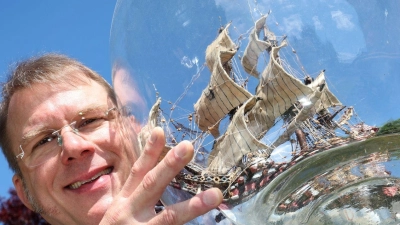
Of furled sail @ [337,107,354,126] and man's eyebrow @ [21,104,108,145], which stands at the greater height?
man's eyebrow @ [21,104,108,145]

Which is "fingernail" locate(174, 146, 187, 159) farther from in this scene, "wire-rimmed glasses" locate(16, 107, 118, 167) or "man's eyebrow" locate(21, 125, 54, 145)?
"man's eyebrow" locate(21, 125, 54, 145)

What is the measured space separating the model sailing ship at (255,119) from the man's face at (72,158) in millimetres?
429

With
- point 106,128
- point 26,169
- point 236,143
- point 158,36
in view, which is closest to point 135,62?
point 158,36

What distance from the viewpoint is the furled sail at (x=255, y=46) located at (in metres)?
0.41

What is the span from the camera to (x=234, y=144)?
44cm

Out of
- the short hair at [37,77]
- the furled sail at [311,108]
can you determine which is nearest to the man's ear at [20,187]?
the short hair at [37,77]

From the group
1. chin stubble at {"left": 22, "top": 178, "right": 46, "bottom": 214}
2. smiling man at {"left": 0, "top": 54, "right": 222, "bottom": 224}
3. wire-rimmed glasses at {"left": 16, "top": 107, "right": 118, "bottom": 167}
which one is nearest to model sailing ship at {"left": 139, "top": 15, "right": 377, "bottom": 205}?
smiling man at {"left": 0, "top": 54, "right": 222, "bottom": 224}

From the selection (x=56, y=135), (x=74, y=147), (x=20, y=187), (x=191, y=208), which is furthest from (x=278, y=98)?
(x=20, y=187)

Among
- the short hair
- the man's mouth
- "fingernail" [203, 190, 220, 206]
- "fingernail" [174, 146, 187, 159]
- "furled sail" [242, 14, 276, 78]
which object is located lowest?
"fingernail" [203, 190, 220, 206]

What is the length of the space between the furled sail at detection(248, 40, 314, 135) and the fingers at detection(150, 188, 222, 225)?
0.07 m

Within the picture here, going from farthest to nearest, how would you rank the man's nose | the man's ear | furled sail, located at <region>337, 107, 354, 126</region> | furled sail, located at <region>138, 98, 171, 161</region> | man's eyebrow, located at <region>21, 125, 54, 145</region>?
1. the man's ear
2. man's eyebrow, located at <region>21, 125, 54, 145</region>
3. the man's nose
4. furled sail, located at <region>138, 98, 171, 161</region>
5. furled sail, located at <region>337, 107, 354, 126</region>

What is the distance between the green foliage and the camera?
393mm

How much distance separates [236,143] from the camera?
433 mm

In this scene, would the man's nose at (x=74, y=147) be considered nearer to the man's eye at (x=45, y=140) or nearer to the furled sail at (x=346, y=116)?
the man's eye at (x=45, y=140)
